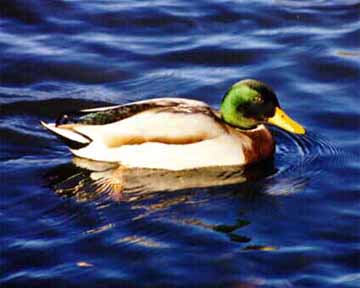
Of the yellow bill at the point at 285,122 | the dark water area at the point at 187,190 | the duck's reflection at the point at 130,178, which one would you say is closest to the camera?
the dark water area at the point at 187,190

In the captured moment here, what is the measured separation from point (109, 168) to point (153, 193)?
2.26ft

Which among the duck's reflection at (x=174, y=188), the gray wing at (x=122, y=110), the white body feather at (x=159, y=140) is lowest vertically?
the duck's reflection at (x=174, y=188)

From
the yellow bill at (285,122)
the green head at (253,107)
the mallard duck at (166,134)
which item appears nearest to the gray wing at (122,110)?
the mallard duck at (166,134)

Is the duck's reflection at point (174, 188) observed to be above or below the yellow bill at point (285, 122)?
below

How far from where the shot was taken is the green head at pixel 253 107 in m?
10.6

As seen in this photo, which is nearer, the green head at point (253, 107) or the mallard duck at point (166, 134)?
the mallard duck at point (166, 134)

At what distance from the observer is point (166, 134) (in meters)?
10.3

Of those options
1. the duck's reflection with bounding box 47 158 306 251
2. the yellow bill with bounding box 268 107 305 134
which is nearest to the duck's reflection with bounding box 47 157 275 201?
the duck's reflection with bounding box 47 158 306 251

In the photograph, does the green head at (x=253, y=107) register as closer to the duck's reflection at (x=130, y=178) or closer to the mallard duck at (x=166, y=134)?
the mallard duck at (x=166, y=134)

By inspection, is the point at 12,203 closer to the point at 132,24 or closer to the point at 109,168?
the point at 109,168

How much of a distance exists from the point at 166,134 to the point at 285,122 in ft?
3.19

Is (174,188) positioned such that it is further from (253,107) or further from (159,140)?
(253,107)

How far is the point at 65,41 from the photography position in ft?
42.8

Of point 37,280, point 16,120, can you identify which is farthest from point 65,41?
point 37,280
